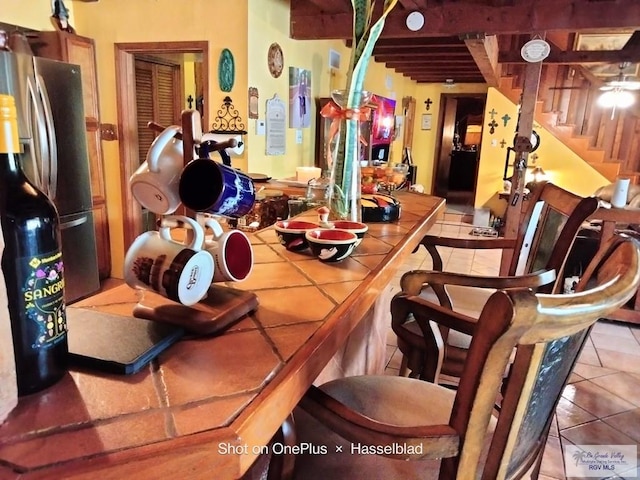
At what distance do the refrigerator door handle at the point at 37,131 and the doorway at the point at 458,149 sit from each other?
7315 millimetres

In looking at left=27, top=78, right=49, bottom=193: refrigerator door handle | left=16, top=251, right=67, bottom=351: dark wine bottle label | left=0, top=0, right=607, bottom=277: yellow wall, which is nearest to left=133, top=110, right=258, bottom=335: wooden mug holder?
left=16, top=251, right=67, bottom=351: dark wine bottle label

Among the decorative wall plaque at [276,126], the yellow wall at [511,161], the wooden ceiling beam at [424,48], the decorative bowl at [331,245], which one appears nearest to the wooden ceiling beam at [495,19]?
the decorative wall plaque at [276,126]

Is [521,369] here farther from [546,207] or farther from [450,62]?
[450,62]

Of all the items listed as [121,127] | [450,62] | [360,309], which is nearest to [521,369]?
[360,309]

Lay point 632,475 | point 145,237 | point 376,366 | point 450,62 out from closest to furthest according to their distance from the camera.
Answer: point 145,237 → point 632,475 → point 376,366 → point 450,62

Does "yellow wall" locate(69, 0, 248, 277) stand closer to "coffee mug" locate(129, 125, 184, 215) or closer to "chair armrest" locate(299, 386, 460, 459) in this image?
"coffee mug" locate(129, 125, 184, 215)

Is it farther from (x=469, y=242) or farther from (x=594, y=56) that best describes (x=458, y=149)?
(x=469, y=242)

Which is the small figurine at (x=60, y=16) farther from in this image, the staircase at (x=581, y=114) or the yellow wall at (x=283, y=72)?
the staircase at (x=581, y=114)

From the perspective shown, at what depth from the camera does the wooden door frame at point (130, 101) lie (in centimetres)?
386

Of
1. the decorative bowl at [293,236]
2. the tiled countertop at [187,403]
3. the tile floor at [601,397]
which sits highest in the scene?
the decorative bowl at [293,236]

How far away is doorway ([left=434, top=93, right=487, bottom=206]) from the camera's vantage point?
30.7ft

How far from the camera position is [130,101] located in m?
4.12

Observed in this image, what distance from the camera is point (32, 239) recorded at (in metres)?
0.60

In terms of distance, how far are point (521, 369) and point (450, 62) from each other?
22.4 feet
